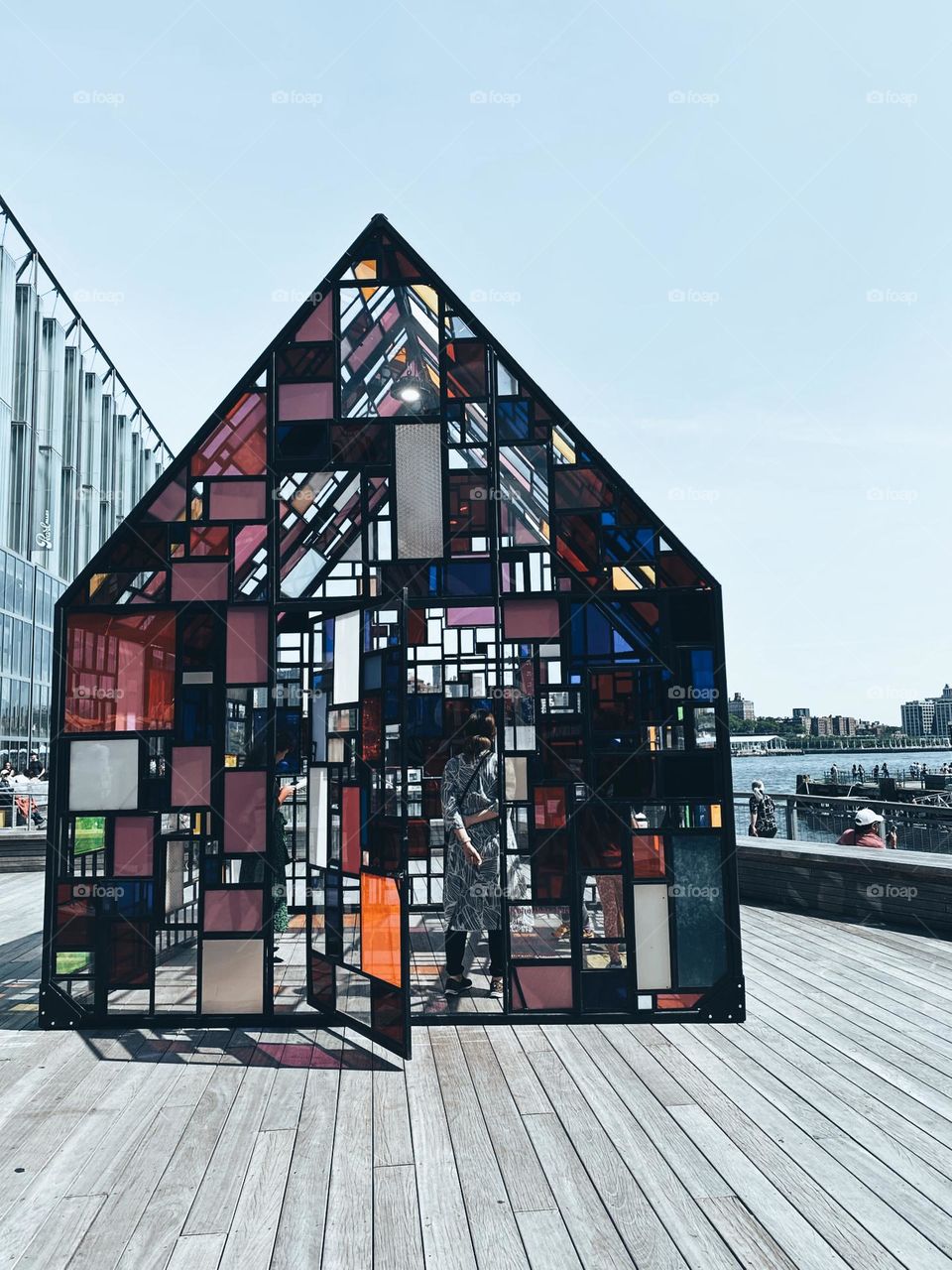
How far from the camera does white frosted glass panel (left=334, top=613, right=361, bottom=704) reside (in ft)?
16.7

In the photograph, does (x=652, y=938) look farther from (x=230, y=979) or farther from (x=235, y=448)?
(x=235, y=448)

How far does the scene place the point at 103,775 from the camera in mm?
5164

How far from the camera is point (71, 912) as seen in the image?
5098mm

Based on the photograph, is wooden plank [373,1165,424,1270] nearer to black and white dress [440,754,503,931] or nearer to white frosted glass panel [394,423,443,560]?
black and white dress [440,754,503,931]

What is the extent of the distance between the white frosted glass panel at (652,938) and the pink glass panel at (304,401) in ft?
10.8

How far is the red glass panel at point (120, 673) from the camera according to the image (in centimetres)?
519

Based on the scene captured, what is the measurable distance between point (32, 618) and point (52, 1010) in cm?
2345

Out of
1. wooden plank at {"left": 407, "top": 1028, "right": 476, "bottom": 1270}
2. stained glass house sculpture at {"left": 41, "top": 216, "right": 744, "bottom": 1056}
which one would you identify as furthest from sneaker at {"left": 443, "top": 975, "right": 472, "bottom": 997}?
wooden plank at {"left": 407, "top": 1028, "right": 476, "bottom": 1270}

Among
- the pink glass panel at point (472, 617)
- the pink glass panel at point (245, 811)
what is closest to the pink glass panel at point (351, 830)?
the pink glass panel at point (245, 811)

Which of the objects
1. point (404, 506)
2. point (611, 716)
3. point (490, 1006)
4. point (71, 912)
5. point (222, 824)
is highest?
point (404, 506)

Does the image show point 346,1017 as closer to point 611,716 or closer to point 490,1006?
point 490,1006

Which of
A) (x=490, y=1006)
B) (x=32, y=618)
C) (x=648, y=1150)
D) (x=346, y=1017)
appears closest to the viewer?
(x=648, y=1150)

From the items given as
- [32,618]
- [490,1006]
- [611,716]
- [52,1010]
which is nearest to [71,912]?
[52,1010]

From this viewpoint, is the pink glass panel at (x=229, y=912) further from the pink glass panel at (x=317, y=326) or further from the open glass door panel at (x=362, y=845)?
the pink glass panel at (x=317, y=326)
